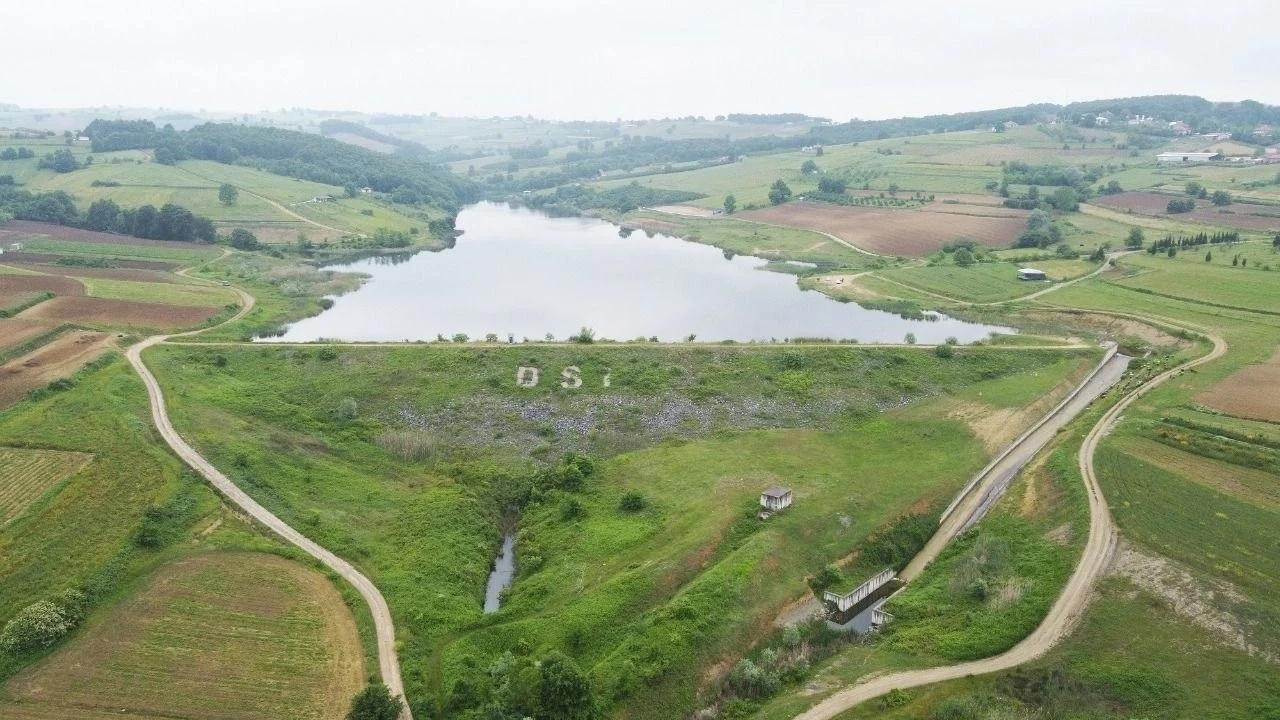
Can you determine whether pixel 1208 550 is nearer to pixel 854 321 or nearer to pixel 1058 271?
pixel 854 321

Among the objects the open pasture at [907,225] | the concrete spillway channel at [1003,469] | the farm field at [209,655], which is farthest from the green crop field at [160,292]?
the open pasture at [907,225]

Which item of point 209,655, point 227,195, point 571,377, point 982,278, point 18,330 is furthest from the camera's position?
point 227,195

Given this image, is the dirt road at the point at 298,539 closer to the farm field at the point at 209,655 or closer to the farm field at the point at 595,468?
the farm field at the point at 595,468

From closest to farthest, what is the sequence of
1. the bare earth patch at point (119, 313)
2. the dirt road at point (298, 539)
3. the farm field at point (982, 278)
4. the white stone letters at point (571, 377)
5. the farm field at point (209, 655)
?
the farm field at point (209, 655), the dirt road at point (298, 539), the white stone letters at point (571, 377), the bare earth patch at point (119, 313), the farm field at point (982, 278)

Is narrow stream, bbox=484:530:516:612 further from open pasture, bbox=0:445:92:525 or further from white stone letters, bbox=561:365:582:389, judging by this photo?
open pasture, bbox=0:445:92:525

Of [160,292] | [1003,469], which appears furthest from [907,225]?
[160,292]

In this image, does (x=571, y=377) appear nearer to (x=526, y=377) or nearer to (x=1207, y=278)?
(x=526, y=377)
